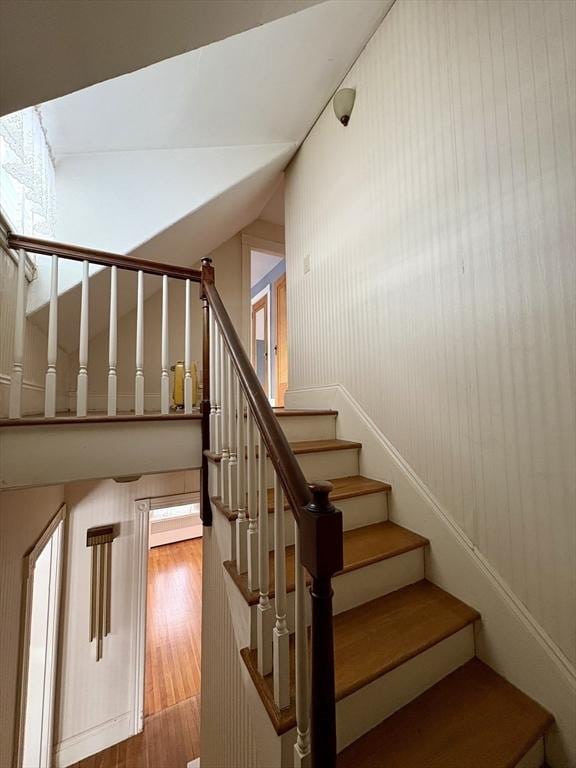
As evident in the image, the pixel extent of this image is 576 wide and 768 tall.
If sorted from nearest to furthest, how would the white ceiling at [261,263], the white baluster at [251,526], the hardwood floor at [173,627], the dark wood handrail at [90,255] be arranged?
1. the white baluster at [251,526]
2. the dark wood handrail at [90,255]
3. the hardwood floor at [173,627]
4. the white ceiling at [261,263]

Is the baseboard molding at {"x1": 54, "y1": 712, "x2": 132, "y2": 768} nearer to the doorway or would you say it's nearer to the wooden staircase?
the wooden staircase

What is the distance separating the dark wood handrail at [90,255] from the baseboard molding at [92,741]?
11.8 ft

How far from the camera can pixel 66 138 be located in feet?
7.06

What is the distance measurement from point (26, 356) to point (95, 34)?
1769 mm

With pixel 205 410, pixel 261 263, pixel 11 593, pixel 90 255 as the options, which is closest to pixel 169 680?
pixel 11 593

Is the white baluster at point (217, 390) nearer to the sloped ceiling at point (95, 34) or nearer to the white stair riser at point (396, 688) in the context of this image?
the sloped ceiling at point (95, 34)

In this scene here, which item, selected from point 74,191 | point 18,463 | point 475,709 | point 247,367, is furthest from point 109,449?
point 74,191

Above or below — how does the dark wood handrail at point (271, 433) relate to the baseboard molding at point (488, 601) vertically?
above

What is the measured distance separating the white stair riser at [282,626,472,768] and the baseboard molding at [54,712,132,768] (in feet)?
9.53

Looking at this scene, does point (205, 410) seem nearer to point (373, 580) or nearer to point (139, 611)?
point (373, 580)

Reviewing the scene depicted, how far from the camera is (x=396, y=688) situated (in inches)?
41.1

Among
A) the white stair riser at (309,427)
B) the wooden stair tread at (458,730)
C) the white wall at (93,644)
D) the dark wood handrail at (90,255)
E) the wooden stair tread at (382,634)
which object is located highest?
the dark wood handrail at (90,255)

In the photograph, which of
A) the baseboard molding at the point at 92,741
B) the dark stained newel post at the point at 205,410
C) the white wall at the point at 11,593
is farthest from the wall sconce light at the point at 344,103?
the baseboard molding at the point at 92,741

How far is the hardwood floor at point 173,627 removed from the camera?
3168 mm
